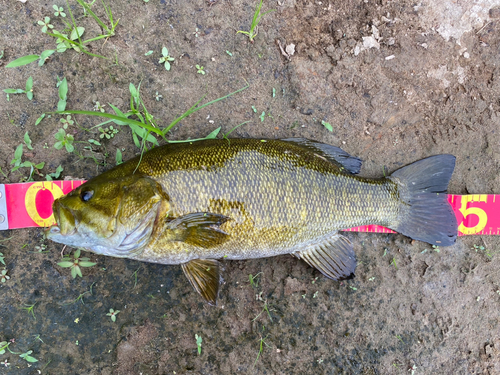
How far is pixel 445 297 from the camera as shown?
2.91 m

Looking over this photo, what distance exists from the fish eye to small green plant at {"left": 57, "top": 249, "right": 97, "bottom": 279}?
761 millimetres

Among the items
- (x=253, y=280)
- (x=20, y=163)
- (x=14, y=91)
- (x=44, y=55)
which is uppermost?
(x=44, y=55)

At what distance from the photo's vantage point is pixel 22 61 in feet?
8.71

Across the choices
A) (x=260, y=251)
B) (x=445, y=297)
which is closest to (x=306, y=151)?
(x=260, y=251)

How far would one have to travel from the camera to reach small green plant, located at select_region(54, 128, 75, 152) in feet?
8.82

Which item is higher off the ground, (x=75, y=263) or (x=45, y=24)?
(x=45, y=24)

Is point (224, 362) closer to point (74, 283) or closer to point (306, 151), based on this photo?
point (74, 283)

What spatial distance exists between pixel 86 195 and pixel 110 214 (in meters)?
0.22

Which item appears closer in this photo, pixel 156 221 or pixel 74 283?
pixel 156 221

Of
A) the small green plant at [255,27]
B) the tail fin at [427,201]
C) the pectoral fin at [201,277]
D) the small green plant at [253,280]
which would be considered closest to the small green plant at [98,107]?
the small green plant at [255,27]

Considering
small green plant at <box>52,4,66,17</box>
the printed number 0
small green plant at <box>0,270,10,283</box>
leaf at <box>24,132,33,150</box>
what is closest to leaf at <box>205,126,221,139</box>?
leaf at <box>24,132,33,150</box>

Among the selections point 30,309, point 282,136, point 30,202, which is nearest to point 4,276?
point 30,309

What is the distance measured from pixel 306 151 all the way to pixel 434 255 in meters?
1.57

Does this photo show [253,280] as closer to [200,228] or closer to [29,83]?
[200,228]
